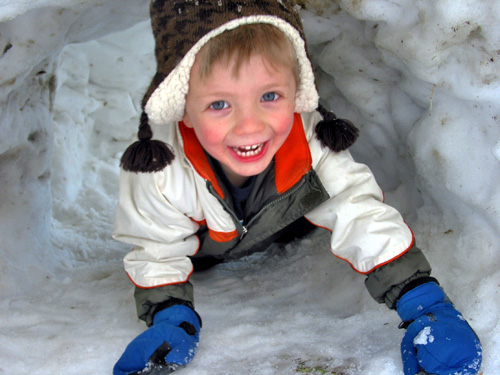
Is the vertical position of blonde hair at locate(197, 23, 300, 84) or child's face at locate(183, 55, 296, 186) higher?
blonde hair at locate(197, 23, 300, 84)

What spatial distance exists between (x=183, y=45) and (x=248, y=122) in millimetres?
244

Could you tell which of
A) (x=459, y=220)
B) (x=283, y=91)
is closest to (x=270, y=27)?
(x=283, y=91)

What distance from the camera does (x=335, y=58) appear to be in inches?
76.2

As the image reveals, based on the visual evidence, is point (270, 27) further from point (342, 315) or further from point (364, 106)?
point (342, 315)

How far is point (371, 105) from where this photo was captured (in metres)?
1.89

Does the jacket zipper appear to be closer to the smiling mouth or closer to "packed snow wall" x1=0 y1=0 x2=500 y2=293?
the smiling mouth

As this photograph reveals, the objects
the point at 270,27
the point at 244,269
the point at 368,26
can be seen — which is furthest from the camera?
the point at 244,269

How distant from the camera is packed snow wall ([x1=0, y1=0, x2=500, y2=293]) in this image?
4.58ft

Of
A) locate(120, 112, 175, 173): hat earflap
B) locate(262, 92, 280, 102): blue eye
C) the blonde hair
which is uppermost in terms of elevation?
the blonde hair

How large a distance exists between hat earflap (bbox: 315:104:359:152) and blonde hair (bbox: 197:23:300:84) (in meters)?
0.31

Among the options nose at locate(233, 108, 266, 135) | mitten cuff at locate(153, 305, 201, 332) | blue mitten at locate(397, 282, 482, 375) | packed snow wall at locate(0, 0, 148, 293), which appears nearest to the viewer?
blue mitten at locate(397, 282, 482, 375)

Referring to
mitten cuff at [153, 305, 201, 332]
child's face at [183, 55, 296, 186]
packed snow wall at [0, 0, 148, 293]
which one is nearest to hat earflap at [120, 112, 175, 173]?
child's face at [183, 55, 296, 186]

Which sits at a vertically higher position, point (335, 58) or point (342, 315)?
point (335, 58)

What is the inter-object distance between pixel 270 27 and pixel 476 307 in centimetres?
89
